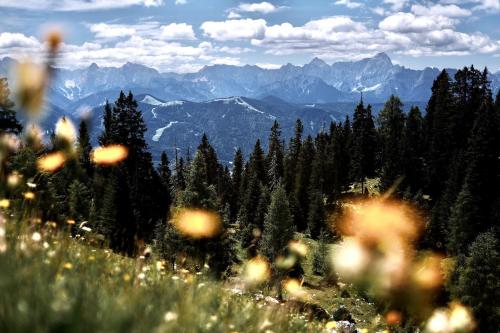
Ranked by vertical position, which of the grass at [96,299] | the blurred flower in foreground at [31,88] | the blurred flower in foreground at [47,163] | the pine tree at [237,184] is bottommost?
the pine tree at [237,184]

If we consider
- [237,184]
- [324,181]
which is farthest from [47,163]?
[237,184]

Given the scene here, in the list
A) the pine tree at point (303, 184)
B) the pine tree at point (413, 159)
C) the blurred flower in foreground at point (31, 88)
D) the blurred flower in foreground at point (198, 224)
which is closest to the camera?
the blurred flower in foreground at point (31, 88)

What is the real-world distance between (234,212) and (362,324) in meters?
58.3

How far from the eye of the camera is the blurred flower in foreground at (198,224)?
37.3 m

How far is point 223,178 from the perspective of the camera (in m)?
99.4

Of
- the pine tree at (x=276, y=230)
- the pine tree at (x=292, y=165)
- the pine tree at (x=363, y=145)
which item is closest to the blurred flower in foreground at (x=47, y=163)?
the pine tree at (x=276, y=230)

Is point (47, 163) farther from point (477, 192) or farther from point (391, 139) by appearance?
point (391, 139)

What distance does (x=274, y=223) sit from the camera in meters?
46.4

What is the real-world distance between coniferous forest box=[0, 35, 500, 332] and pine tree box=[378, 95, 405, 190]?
29 cm

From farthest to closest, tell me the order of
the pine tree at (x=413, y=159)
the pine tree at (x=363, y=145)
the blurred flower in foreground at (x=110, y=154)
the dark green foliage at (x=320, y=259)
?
1. the pine tree at (x=363, y=145)
2. the pine tree at (x=413, y=159)
3. the blurred flower in foreground at (x=110, y=154)
4. the dark green foliage at (x=320, y=259)

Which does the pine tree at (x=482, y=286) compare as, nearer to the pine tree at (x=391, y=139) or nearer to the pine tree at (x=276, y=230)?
the pine tree at (x=276, y=230)

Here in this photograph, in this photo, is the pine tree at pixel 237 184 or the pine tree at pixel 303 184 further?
the pine tree at pixel 237 184

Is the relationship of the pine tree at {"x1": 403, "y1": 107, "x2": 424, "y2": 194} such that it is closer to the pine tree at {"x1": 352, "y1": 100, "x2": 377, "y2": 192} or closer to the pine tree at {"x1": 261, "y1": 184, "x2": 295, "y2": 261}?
the pine tree at {"x1": 352, "y1": 100, "x2": 377, "y2": 192}

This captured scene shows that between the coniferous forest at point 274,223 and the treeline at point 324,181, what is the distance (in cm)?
23
